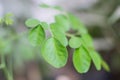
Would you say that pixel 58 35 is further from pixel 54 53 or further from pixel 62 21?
pixel 62 21

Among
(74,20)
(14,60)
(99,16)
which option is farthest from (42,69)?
(74,20)

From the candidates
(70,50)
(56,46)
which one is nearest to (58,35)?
(56,46)

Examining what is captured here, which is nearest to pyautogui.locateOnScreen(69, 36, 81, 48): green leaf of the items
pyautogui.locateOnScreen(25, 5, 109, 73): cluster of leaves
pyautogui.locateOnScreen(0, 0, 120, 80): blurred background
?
pyautogui.locateOnScreen(25, 5, 109, 73): cluster of leaves

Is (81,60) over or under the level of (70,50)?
over

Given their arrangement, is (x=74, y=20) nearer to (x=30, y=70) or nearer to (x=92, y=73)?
(x=92, y=73)

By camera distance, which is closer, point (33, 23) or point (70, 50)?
point (33, 23)
